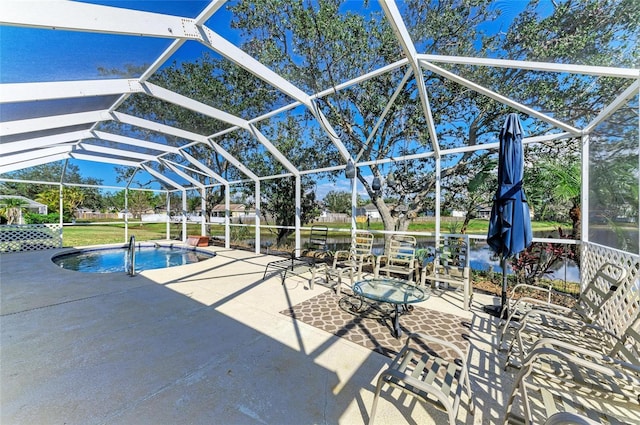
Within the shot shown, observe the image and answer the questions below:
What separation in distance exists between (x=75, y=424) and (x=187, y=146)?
25.1ft

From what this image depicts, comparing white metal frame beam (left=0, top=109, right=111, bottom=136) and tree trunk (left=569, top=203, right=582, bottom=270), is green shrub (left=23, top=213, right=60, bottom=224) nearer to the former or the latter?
white metal frame beam (left=0, top=109, right=111, bottom=136)

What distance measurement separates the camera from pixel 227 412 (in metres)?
2.01

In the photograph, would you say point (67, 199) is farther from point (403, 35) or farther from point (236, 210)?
point (403, 35)

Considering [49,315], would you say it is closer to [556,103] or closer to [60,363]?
[60,363]

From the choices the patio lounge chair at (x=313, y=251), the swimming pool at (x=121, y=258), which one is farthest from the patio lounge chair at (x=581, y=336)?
the swimming pool at (x=121, y=258)

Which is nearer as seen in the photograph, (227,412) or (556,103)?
(227,412)

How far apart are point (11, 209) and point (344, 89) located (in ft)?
51.9

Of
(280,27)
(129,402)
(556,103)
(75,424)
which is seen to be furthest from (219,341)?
(556,103)

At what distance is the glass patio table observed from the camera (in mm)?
3203

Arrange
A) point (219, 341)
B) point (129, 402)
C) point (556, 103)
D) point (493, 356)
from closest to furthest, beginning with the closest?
point (129, 402)
point (493, 356)
point (219, 341)
point (556, 103)

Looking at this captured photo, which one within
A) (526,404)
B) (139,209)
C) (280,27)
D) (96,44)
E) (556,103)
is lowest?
(526,404)

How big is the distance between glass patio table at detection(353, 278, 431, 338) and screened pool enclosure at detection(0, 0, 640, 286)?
2183 millimetres

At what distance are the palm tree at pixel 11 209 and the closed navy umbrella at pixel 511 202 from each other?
59.6 ft

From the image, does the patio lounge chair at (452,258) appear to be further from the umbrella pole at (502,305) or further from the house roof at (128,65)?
the house roof at (128,65)
